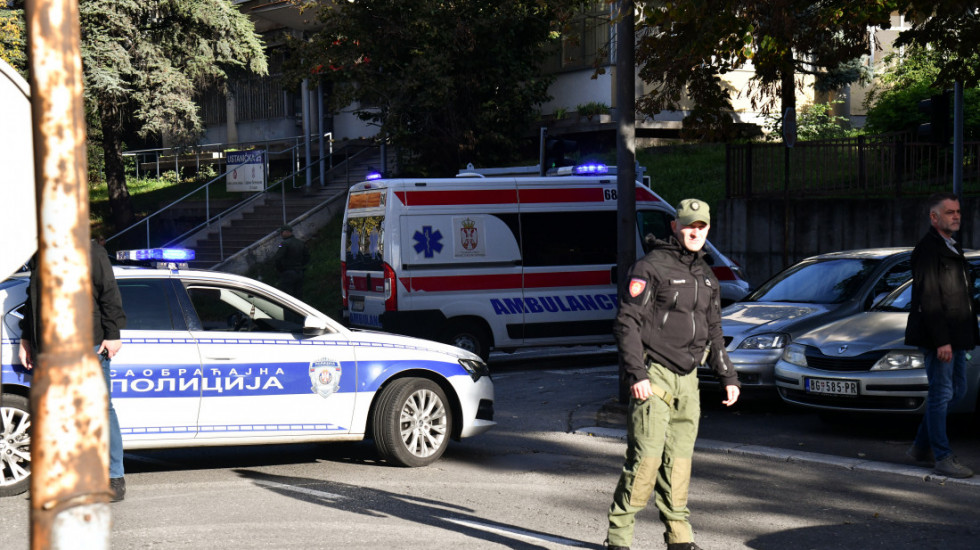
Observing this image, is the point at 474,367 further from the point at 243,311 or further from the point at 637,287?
the point at 637,287

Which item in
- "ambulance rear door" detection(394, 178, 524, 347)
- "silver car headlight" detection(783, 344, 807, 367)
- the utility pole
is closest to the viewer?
"silver car headlight" detection(783, 344, 807, 367)

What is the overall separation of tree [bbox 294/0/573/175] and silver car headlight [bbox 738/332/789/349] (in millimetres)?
12944

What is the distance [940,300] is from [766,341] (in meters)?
3.07

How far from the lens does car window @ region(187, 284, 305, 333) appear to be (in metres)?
7.90

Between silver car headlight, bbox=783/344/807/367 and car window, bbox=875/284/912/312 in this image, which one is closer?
silver car headlight, bbox=783/344/807/367

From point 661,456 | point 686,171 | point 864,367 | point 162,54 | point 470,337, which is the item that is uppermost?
point 162,54

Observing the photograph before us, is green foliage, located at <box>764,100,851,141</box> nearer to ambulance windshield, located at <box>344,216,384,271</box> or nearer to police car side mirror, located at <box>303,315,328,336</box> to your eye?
ambulance windshield, located at <box>344,216,384,271</box>

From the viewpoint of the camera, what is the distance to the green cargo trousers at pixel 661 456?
5.44 m

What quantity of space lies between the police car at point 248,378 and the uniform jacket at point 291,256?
11549 millimetres

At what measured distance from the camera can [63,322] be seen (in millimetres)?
2662

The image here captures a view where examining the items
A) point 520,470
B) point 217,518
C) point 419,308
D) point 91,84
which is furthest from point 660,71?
point 91,84

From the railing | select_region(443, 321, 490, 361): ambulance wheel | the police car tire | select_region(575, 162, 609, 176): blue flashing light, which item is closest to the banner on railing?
the railing

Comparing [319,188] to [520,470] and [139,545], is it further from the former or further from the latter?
[139,545]

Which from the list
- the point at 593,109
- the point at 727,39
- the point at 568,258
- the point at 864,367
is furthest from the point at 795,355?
the point at 593,109
